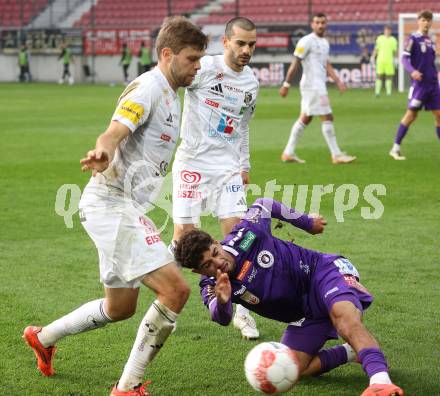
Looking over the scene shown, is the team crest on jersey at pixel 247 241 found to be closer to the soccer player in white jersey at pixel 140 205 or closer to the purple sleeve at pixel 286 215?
the soccer player in white jersey at pixel 140 205

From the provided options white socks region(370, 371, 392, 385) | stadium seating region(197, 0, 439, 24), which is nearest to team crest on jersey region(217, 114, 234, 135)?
white socks region(370, 371, 392, 385)

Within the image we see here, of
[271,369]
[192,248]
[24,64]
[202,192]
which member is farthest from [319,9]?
[271,369]

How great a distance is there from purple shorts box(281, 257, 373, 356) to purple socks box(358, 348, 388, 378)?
1.14ft

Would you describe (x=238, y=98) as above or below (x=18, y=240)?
above

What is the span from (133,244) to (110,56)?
4092 cm

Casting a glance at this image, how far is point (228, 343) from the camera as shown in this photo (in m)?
6.31

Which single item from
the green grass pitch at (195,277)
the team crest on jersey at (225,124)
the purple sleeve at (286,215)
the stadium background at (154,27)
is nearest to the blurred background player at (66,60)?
the stadium background at (154,27)

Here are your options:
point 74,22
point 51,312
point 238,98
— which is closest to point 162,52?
point 238,98

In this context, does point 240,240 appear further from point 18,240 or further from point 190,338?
point 18,240

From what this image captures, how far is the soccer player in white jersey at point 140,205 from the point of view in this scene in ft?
16.8

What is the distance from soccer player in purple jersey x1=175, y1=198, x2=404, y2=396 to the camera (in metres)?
5.02

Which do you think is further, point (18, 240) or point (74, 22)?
point (74, 22)

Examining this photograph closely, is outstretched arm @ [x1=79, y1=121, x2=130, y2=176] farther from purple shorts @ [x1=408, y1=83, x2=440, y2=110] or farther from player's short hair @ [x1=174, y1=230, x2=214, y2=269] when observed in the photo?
purple shorts @ [x1=408, y1=83, x2=440, y2=110]

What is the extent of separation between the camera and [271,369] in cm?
488
